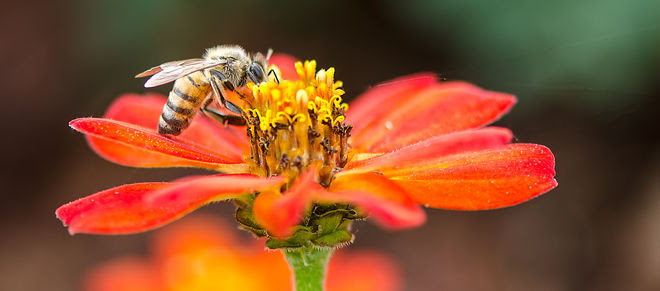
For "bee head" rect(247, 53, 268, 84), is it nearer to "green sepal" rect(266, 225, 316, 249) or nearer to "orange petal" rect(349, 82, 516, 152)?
"orange petal" rect(349, 82, 516, 152)

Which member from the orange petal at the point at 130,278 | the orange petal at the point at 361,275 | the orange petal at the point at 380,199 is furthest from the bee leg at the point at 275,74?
the orange petal at the point at 130,278

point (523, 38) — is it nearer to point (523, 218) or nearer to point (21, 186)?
point (523, 218)

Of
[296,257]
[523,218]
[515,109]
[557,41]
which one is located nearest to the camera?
[296,257]

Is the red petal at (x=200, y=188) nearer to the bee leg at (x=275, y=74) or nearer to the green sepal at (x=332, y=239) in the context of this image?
the green sepal at (x=332, y=239)

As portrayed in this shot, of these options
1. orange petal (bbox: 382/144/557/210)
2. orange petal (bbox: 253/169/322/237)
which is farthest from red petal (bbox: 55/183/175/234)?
orange petal (bbox: 382/144/557/210)

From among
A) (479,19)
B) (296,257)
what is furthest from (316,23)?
(296,257)
